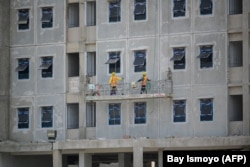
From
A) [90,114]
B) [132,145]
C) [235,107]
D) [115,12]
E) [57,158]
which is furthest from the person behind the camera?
[90,114]

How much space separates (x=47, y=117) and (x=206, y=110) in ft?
30.9

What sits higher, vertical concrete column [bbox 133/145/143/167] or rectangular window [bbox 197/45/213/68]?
rectangular window [bbox 197/45/213/68]

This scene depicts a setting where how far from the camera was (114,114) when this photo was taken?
35.0 m

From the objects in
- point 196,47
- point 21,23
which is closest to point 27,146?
point 21,23

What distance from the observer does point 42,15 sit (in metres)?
37.4

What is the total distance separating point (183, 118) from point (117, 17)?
6804mm

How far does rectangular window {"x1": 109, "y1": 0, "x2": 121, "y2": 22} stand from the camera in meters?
35.5

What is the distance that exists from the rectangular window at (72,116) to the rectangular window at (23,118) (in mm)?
2546

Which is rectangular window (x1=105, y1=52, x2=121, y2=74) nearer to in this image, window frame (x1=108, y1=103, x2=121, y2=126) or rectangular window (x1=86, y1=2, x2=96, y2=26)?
window frame (x1=108, y1=103, x2=121, y2=126)

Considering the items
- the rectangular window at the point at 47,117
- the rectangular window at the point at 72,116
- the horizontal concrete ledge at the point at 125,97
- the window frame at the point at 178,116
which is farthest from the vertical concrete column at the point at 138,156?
the rectangular window at the point at 47,117

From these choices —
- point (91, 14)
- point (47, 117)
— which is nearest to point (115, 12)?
point (91, 14)

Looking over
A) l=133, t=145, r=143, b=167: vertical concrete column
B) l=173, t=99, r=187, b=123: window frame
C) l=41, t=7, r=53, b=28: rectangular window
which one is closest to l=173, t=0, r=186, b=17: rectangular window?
l=173, t=99, r=187, b=123: window frame

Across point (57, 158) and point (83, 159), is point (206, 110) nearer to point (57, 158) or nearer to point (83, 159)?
point (83, 159)

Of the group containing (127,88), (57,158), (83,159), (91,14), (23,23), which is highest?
(91,14)
